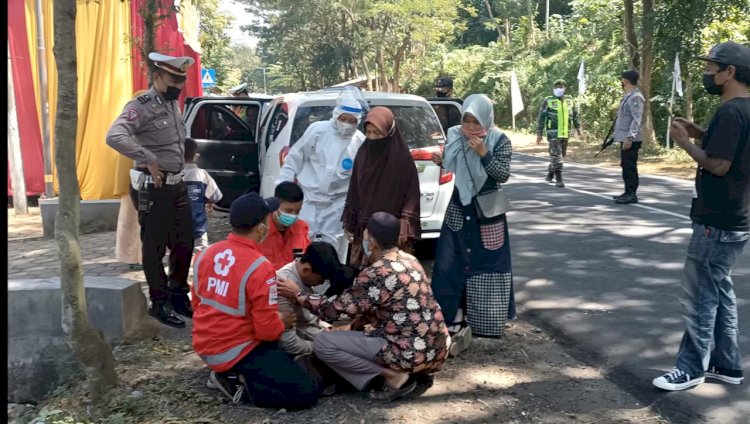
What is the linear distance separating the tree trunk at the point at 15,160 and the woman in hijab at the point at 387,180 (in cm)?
807

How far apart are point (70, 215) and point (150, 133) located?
1566 mm

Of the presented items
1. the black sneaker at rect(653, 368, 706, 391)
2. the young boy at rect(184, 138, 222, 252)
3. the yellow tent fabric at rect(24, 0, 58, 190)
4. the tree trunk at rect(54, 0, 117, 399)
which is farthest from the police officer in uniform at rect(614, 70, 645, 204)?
the yellow tent fabric at rect(24, 0, 58, 190)

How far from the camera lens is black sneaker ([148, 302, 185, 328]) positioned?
17.7 ft

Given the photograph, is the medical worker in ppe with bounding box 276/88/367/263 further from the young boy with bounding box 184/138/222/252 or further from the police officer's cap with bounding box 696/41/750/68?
the police officer's cap with bounding box 696/41/750/68

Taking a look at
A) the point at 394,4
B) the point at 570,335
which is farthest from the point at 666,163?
the point at 394,4

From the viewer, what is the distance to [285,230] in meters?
4.97

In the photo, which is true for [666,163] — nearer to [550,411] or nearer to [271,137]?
[271,137]

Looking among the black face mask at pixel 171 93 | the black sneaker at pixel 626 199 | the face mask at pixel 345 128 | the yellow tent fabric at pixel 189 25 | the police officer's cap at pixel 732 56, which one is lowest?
the black sneaker at pixel 626 199

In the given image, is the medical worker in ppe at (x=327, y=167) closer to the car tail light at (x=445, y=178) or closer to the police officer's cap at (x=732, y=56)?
the car tail light at (x=445, y=178)

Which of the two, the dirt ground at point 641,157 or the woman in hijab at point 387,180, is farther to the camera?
the dirt ground at point 641,157

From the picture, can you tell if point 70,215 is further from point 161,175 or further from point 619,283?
point 619,283

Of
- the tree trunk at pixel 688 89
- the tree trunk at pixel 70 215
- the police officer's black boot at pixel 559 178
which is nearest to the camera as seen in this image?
the tree trunk at pixel 70 215

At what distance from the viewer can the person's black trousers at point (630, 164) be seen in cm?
1055

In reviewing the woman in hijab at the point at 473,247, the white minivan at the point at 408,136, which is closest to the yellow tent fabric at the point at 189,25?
the white minivan at the point at 408,136
